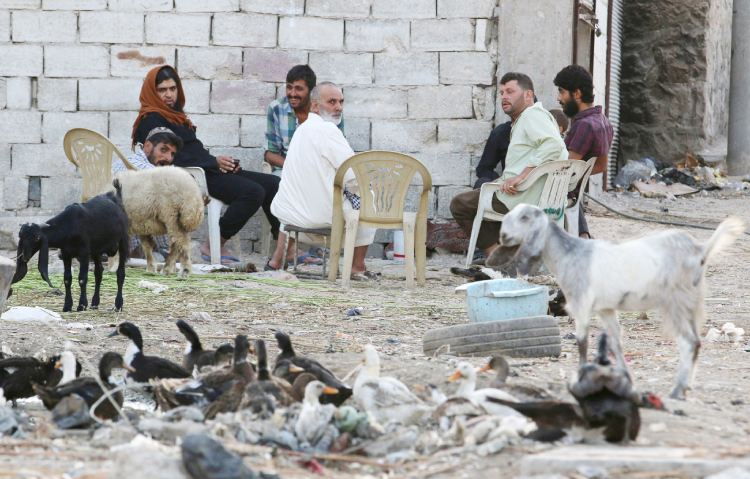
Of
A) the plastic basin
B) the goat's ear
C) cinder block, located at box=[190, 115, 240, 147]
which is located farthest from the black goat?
cinder block, located at box=[190, 115, 240, 147]

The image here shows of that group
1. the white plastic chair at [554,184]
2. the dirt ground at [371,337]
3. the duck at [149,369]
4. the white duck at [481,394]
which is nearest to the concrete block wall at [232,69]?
the dirt ground at [371,337]

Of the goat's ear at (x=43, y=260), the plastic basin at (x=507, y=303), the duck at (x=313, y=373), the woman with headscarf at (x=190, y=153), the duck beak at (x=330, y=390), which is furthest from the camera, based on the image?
the woman with headscarf at (x=190, y=153)

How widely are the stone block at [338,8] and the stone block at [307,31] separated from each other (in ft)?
0.22

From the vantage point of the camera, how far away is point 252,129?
939cm

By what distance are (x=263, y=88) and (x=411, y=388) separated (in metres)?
6.55

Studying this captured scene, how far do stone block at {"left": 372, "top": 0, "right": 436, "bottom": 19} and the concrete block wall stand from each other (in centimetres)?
1

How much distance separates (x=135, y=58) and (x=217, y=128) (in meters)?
1.23

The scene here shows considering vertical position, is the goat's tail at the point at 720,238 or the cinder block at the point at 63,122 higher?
the cinder block at the point at 63,122

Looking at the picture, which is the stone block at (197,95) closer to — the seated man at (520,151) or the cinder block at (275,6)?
the cinder block at (275,6)

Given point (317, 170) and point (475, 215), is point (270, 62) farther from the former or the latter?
point (475, 215)

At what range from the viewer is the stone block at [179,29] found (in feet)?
30.3

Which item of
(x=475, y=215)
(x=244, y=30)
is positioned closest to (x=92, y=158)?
(x=244, y=30)

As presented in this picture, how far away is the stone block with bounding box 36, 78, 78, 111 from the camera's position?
926cm

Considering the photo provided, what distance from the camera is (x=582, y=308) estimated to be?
317 centimetres
